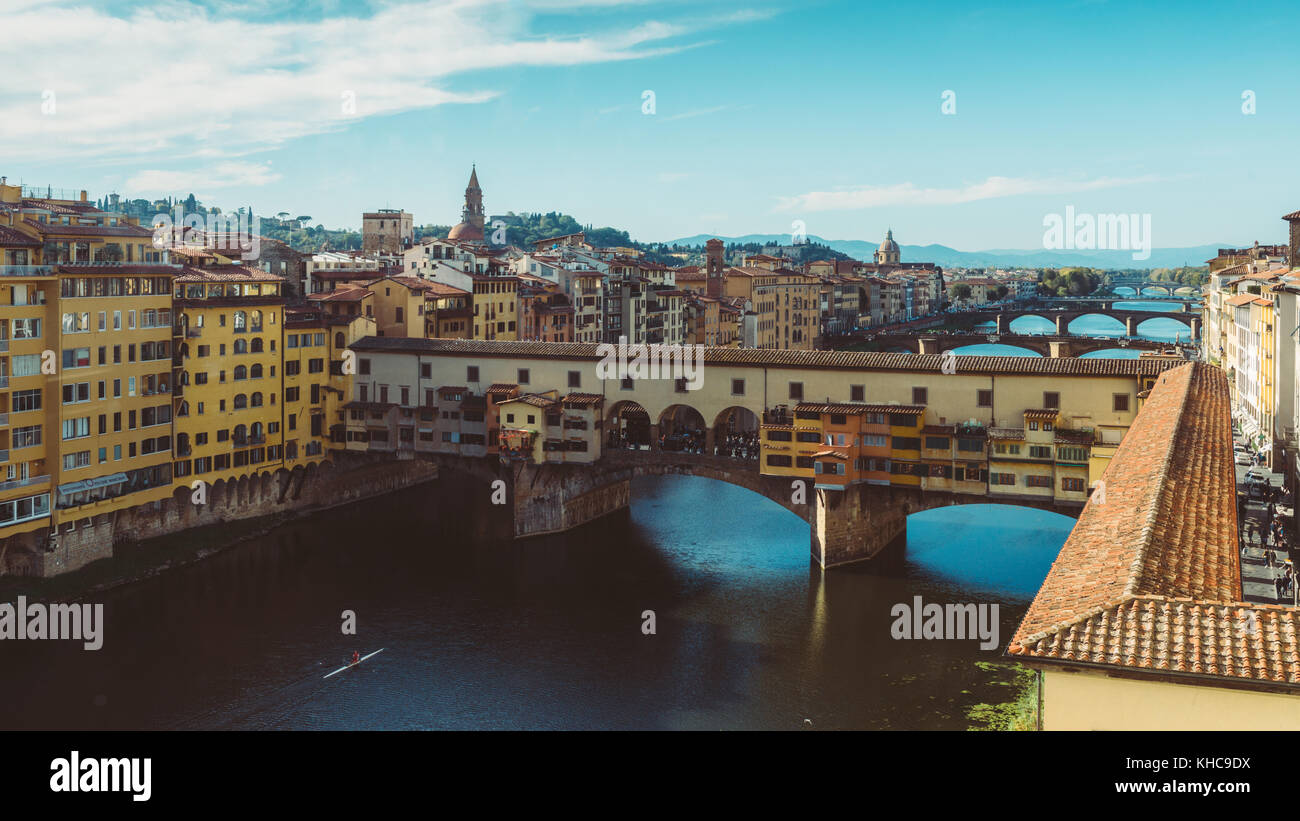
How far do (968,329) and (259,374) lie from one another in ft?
382

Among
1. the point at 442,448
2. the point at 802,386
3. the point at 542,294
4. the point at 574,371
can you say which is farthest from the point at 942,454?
the point at 542,294

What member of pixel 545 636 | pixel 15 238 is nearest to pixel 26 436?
pixel 15 238

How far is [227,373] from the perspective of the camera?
4675 cm

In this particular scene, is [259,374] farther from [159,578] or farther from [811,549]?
[811,549]

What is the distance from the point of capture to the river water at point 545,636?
97.9 ft

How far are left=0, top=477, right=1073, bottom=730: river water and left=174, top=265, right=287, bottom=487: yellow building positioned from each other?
3.59 meters

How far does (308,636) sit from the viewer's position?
35.7m

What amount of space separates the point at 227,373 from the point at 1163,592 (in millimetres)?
40249

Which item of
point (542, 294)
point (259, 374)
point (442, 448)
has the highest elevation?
point (542, 294)

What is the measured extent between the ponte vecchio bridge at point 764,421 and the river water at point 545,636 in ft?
7.55

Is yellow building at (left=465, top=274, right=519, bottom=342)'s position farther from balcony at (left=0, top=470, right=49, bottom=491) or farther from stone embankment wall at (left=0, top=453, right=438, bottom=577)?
balcony at (left=0, top=470, right=49, bottom=491)

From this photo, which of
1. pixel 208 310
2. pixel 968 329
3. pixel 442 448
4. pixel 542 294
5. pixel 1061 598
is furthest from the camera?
pixel 968 329

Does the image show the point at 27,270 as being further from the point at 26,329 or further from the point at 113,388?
the point at 113,388

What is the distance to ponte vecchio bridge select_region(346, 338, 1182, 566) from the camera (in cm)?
4091
